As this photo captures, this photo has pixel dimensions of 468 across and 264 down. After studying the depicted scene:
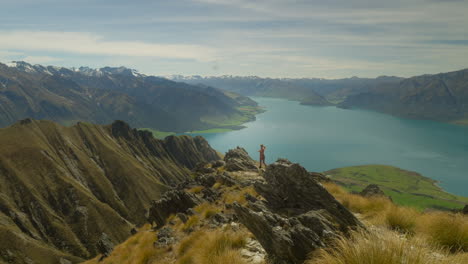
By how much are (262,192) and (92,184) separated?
650ft

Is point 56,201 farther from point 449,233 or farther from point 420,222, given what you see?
point 449,233

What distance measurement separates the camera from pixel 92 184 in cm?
18450

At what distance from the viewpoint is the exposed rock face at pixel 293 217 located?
9.13 meters

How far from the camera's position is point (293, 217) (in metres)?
11.3

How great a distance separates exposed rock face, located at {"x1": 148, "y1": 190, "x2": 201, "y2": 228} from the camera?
29.8 meters

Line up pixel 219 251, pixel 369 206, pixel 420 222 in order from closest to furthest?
pixel 219 251 < pixel 420 222 < pixel 369 206

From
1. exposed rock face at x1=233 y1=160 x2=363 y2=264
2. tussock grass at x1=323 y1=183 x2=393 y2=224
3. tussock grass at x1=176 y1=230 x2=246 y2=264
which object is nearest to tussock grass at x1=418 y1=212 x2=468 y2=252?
tussock grass at x1=323 y1=183 x2=393 y2=224

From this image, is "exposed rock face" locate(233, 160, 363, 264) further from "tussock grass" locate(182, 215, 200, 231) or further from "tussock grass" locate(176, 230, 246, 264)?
"tussock grass" locate(182, 215, 200, 231)

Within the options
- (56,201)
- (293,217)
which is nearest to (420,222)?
(293,217)

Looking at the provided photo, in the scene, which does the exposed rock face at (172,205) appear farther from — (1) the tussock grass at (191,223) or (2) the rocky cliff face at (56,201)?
(2) the rocky cliff face at (56,201)

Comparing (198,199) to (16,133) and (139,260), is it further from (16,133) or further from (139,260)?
(16,133)

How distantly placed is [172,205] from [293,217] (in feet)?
74.1

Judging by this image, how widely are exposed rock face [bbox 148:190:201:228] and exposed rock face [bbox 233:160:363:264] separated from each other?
48.6 ft

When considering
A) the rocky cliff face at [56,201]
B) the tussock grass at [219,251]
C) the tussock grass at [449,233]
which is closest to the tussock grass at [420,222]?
the tussock grass at [449,233]
